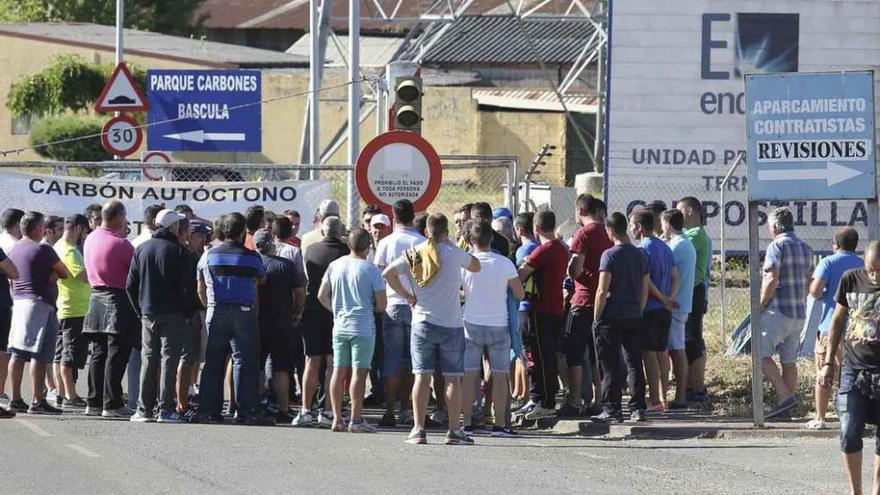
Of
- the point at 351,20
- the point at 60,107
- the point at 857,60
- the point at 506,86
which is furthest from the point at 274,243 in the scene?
the point at 506,86

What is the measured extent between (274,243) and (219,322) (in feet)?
3.13

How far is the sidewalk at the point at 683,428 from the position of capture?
45.1 feet

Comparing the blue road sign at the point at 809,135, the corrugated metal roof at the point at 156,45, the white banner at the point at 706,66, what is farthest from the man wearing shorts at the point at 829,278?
the corrugated metal roof at the point at 156,45

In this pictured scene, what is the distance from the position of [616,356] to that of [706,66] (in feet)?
27.3

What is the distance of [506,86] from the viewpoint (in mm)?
61969

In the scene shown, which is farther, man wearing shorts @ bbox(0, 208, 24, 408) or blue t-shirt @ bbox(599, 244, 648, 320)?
man wearing shorts @ bbox(0, 208, 24, 408)

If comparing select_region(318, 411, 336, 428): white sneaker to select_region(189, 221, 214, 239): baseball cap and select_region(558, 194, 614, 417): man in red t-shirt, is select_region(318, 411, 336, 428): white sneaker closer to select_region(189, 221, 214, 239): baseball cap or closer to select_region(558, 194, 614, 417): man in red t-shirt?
select_region(558, 194, 614, 417): man in red t-shirt

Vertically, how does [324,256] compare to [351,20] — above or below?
below

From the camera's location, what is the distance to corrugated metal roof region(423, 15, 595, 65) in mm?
62750

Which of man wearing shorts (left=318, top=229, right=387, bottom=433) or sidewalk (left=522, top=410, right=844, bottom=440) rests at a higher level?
man wearing shorts (left=318, top=229, right=387, bottom=433)

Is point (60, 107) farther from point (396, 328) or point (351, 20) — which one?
point (396, 328)

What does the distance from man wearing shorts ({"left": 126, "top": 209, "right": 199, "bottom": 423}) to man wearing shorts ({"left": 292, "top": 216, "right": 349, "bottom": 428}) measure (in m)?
1.03

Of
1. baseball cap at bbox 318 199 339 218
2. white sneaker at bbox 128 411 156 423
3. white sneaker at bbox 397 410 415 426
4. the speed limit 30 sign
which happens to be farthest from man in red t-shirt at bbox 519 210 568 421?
the speed limit 30 sign

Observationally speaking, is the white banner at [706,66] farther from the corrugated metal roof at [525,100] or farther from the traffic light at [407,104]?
the corrugated metal roof at [525,100]
